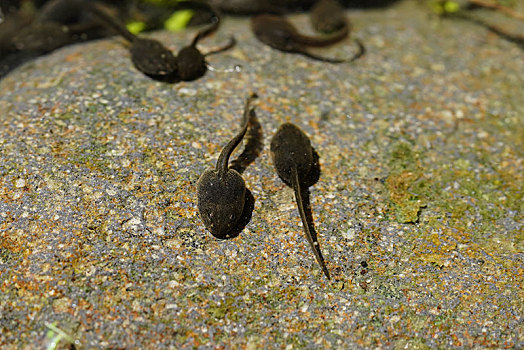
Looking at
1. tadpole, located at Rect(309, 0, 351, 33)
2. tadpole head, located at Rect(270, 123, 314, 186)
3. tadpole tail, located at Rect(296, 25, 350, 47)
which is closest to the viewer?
tadpole head, located at Rect(270, 123, 314, 186)

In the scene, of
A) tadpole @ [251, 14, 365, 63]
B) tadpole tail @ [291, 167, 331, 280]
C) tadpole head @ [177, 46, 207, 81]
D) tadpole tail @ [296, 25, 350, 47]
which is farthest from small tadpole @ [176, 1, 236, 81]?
tadpole tail @ [291, 167, 331, 280]

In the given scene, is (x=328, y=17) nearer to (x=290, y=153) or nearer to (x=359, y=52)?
(x=359, y=52)

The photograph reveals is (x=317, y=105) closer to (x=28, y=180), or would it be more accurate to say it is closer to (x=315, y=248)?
(x=315, y=248)

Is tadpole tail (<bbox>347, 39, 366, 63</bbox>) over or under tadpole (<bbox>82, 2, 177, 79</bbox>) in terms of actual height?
under

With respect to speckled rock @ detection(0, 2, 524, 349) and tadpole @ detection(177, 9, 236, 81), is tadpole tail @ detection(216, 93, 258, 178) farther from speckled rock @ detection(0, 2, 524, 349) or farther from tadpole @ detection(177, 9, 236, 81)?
tadpole @ detection(177, 9, 236, 81)

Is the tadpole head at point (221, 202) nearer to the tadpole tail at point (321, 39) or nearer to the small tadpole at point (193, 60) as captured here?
the small tadpole at point (193, 60)

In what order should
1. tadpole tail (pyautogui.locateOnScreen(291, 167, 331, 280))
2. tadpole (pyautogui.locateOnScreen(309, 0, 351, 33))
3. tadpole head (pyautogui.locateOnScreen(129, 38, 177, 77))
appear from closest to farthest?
tadpole tail (pyautogui.locateOnScreen(291, 167, 331, 280)), tadpole head (pyautogui.locateOnScreen(129, 38, 177, 77)), tadpole (pyautogui.locateOnScreen(309, 0, 351, 33))

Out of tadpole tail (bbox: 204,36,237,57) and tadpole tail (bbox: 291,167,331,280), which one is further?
tadpole tail (bbox: 204,36,237,57)

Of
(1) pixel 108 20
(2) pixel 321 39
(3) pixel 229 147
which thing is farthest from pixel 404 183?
(1) pixel 108 20
